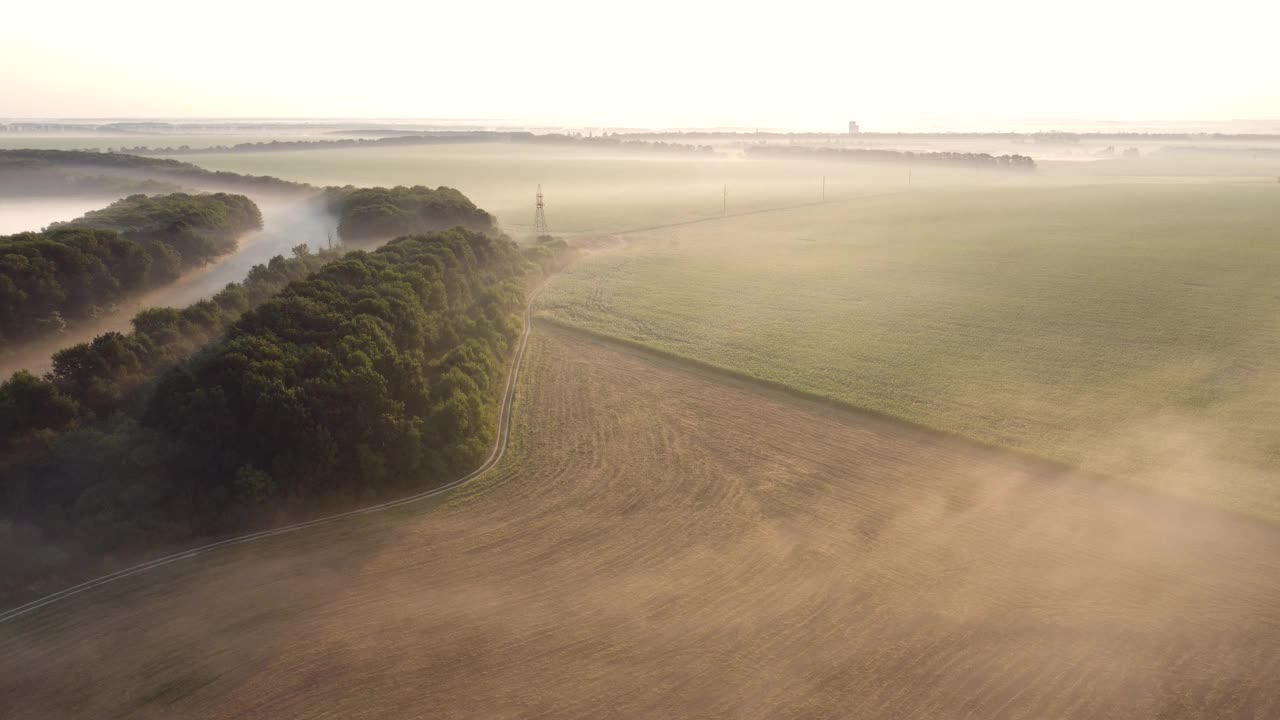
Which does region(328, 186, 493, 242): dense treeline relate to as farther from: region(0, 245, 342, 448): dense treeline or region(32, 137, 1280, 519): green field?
region(0, 245, 342, 448): dense treeline

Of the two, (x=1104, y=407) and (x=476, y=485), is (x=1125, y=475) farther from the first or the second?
(x=476, y=485)

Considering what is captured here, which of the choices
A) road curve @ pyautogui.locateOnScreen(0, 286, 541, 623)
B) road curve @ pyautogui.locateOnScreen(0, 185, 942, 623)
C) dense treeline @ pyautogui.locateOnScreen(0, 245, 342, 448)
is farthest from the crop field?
dense treeline @ pyautogui.locateOnScreen(0, 245, 342, 448)

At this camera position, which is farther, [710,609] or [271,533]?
[271,533]

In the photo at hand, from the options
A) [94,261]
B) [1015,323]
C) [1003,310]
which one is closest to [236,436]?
[94,261]

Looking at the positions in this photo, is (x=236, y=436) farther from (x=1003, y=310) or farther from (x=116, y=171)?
(x=116, y=171)

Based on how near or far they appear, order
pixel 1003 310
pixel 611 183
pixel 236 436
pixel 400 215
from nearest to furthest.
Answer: pixel 236 436, pixel 1003 310, pixel 400 215, pixel 611 183

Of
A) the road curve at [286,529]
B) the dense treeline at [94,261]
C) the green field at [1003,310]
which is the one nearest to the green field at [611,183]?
the green field at [1003,310]
